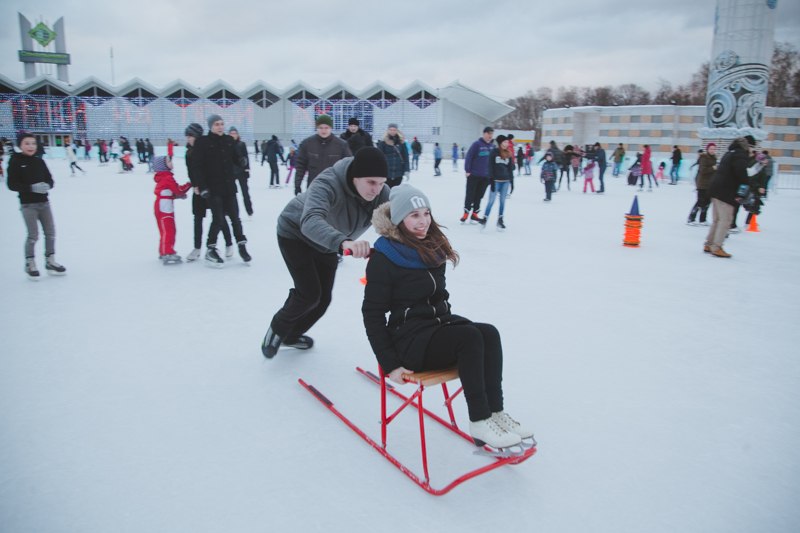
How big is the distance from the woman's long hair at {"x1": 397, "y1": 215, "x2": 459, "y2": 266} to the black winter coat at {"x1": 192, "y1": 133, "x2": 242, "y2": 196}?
3.83 meters

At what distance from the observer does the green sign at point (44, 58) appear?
5366cm

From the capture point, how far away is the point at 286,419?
8.61 ft

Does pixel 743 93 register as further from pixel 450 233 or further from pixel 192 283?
pixel 192 283

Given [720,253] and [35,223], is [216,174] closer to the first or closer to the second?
[35,223]

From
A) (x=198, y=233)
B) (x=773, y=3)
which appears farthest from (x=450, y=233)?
(x=773, y=3)

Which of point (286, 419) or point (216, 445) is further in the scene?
point (286, 419)

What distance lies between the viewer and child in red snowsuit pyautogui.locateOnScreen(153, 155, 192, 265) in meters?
5.64

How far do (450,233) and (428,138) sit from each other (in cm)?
Answer: 3763

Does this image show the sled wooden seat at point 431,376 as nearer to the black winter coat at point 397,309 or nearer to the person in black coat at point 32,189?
the black winter coat at point 397,309

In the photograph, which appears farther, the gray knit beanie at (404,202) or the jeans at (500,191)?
the jeans at (500,191)

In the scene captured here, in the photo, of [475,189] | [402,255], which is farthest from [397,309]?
[475,189]

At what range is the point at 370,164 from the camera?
2623 millimetres

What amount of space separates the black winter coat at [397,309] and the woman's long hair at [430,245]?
0.06 meters

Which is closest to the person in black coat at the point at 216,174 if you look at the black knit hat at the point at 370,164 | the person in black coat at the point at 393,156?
the person in black coat at the point at 393,156
